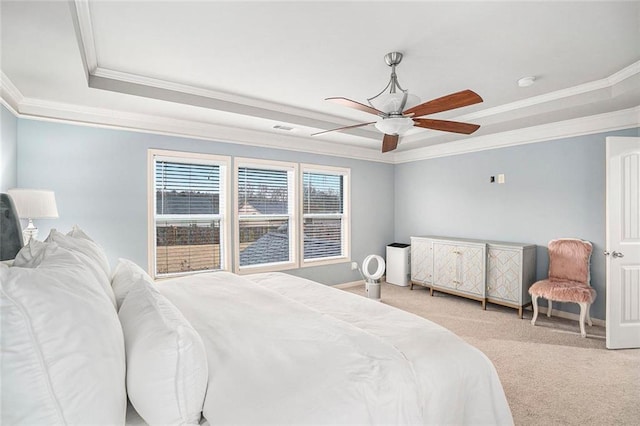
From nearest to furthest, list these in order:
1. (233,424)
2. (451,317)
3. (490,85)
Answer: (233,424) → (490,85) → (451,317)

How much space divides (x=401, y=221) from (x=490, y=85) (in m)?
3.31

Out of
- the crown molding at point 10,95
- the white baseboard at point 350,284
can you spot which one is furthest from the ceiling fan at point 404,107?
the white baseboard at point 350,284

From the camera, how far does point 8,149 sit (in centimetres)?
300

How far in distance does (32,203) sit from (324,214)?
3832mm

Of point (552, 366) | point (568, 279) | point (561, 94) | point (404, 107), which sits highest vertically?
point (561, 94)

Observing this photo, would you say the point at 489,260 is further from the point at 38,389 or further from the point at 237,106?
the point at 38,389

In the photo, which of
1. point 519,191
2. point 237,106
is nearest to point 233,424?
point 237,106

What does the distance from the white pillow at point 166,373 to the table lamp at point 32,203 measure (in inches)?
82.7

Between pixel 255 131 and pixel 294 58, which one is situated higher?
pixel 294 58

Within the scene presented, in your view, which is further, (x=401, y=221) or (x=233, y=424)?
(x=401, y=221)

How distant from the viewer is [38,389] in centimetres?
84

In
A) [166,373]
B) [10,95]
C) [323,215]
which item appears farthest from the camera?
[323,215]

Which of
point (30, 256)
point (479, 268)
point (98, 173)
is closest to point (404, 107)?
point (30, 256)

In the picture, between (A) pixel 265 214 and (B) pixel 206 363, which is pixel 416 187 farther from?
(B) pixel 206 363
